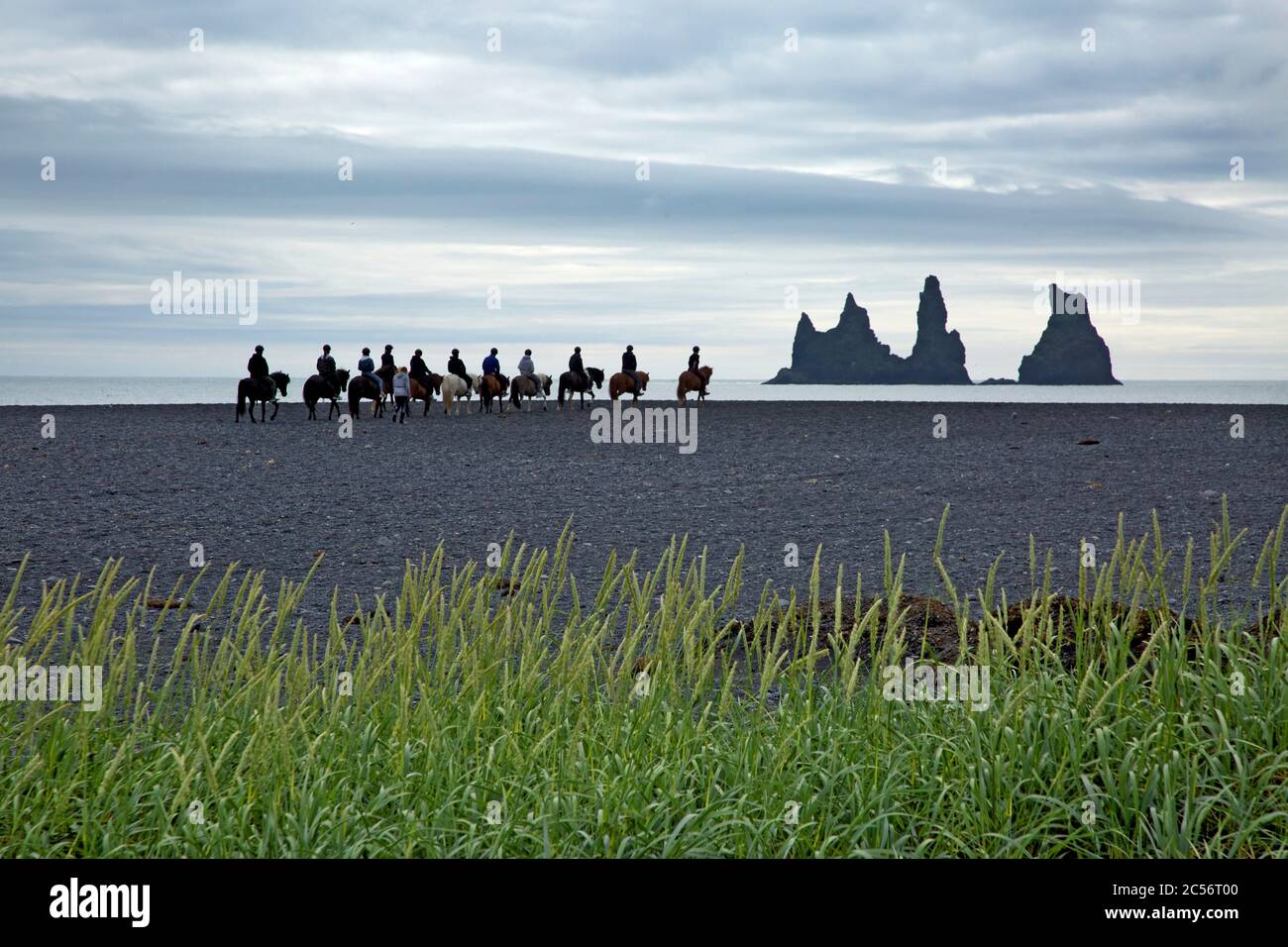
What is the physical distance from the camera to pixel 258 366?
27.5 m

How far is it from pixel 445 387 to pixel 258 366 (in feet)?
16.9

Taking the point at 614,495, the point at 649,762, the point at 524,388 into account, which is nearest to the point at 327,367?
the point at 524,388

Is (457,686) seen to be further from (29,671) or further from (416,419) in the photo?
(416,419)

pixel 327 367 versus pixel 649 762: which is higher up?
pixel 327 367

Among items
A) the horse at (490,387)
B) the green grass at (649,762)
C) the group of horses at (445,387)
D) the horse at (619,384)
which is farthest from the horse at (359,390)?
the green grass at (649,762)

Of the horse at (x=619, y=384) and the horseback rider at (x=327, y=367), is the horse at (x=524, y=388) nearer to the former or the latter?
the horse at (x=619, y=384)

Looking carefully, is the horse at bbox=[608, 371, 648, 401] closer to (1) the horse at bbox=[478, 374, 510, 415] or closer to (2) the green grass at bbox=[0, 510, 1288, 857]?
(1) the horse at bbox=[478, 374, 510, 415]

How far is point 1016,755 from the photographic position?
Answer: 3.70 m

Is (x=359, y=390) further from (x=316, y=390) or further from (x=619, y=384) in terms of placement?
(x=619, y=384)

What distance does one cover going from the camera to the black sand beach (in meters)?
9.58

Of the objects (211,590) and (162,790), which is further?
(211,590)
